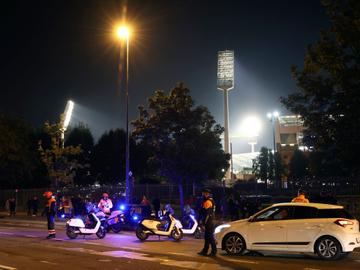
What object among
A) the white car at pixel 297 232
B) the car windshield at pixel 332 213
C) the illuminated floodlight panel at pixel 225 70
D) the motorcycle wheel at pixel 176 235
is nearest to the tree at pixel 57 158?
the motorcycle wheel at pixel 176 235

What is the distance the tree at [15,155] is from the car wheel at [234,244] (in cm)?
4309

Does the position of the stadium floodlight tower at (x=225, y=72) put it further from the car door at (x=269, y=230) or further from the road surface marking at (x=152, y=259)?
the car door at (x=269, y=230)

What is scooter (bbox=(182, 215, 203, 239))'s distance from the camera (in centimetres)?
2036

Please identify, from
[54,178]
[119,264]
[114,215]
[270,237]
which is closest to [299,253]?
[270,237]

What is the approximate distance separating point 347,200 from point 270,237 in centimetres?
1189

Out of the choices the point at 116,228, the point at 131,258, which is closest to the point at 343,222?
the point at 131,258

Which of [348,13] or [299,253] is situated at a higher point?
[348,13]

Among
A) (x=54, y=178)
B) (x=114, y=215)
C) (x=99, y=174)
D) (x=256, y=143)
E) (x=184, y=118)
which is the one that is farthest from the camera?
(x=256, y=143)

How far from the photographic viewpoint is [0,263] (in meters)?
13.0

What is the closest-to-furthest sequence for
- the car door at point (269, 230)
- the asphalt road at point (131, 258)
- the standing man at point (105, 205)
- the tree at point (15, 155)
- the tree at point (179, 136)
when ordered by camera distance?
the asphalt road at point (131, 258) < the car door at point (269, 230) < the standing man at point (105, 205) < the tree at point (179, 136) < the tree at point (15, 155)

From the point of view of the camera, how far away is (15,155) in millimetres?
55094

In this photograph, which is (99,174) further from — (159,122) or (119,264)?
(119,264)

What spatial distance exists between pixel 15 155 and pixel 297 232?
151ft

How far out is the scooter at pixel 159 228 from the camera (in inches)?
742
